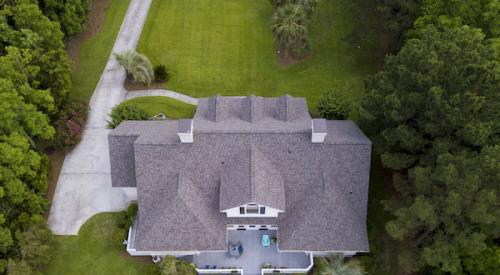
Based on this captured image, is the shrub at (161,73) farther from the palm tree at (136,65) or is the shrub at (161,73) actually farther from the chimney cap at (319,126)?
the chimney cap at (319,126)

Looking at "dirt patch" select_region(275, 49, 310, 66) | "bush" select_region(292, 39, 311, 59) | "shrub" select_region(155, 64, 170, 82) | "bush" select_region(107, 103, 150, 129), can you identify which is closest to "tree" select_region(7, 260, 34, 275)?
"bush" select_region(107, 103, 150, 129)

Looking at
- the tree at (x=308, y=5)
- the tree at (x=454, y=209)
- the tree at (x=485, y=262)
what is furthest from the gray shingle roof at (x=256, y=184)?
the tree at (x=308, y=5)

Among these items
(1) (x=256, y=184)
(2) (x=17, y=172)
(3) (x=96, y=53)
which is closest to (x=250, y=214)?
(1) (x=256, y=184)

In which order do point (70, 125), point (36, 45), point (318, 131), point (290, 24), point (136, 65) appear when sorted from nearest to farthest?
point (318, 131) → point (36, 45) → point (70, 125) → point (136, 65) → point (290, 24)

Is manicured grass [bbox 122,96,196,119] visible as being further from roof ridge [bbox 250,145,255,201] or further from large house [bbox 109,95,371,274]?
roof ridge [bbox 250,145,255,201]

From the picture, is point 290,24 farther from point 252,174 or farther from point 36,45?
point 36,45

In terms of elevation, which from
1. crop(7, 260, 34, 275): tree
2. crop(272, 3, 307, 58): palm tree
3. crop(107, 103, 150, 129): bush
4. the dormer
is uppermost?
crop(272, 3, 307, 58): palm tree
